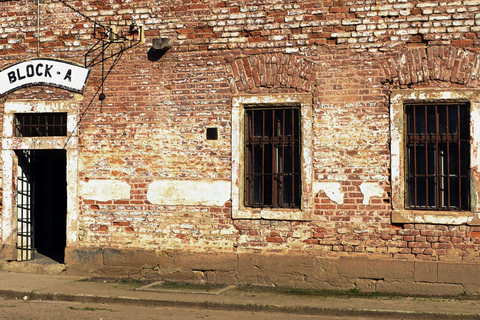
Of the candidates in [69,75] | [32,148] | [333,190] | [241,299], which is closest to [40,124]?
[32,148]

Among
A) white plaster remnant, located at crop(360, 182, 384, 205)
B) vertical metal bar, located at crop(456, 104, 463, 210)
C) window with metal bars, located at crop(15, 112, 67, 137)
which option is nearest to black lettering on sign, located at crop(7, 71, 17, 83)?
window with metal bars, located at crop(15, 112, 67, 137)

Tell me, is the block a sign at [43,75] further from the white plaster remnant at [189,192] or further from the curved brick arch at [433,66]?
the curved brick arch at [433,66]

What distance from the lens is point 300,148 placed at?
9820 millimetres

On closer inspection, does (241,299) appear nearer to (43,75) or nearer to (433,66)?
(433,66)

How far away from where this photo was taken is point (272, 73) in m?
9.91

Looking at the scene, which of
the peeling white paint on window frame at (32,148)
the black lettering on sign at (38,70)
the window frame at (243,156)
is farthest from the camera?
the black lettering on sign at (38,70)

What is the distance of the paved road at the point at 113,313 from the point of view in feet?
26.3

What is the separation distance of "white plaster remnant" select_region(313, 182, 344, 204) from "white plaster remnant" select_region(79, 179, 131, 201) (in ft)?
10.4

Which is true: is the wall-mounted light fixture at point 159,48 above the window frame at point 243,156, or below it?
above

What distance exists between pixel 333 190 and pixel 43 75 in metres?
5.29

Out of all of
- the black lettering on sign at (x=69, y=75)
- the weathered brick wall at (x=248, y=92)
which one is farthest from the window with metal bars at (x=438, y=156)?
the black lettering on sign at (x=69, y=75)

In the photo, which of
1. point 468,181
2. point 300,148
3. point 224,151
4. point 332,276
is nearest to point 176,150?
point 224,151

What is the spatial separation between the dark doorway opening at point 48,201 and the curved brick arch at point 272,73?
4.24 metres

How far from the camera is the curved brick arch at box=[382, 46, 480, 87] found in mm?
9141
